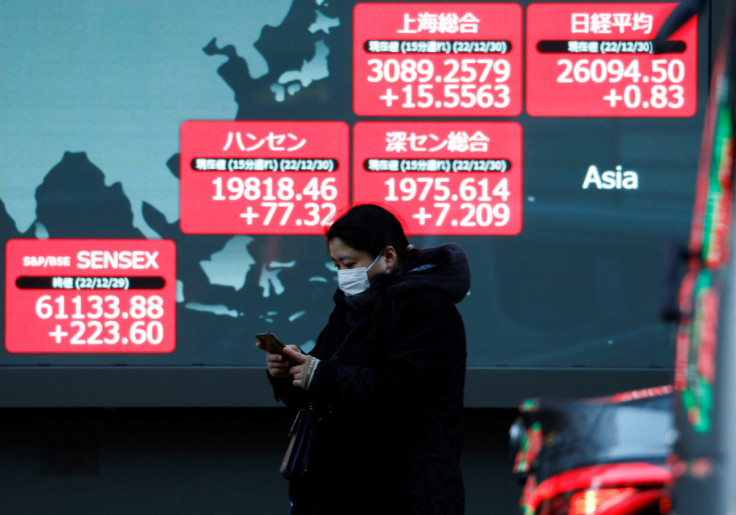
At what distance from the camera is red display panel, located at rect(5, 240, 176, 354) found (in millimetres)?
4605

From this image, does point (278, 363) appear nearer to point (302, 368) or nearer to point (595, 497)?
point (302, 368)

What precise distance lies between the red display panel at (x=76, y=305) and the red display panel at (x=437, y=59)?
1.55 m

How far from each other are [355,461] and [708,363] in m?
1.43

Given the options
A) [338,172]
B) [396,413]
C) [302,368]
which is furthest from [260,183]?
[396,413]

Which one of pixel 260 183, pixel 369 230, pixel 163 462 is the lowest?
pixel 163 462

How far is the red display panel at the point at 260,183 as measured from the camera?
4.62 m

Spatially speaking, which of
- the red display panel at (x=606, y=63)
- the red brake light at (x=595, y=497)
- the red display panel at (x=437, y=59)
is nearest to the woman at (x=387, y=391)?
the red brake light at (x=595, y=497)

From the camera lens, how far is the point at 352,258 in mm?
2744

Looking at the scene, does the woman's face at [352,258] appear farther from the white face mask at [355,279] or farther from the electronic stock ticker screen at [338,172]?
the electronic stock ticker screen at [338,172]

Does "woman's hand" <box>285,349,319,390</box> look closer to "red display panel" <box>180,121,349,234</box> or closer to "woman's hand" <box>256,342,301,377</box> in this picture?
"woman's hand" <box>256,342,301,377</box>

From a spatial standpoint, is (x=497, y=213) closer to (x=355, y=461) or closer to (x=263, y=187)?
(x=263, y=187)

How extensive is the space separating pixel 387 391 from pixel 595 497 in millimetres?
926

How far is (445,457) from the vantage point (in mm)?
2543

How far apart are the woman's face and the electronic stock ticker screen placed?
1.88 meters
